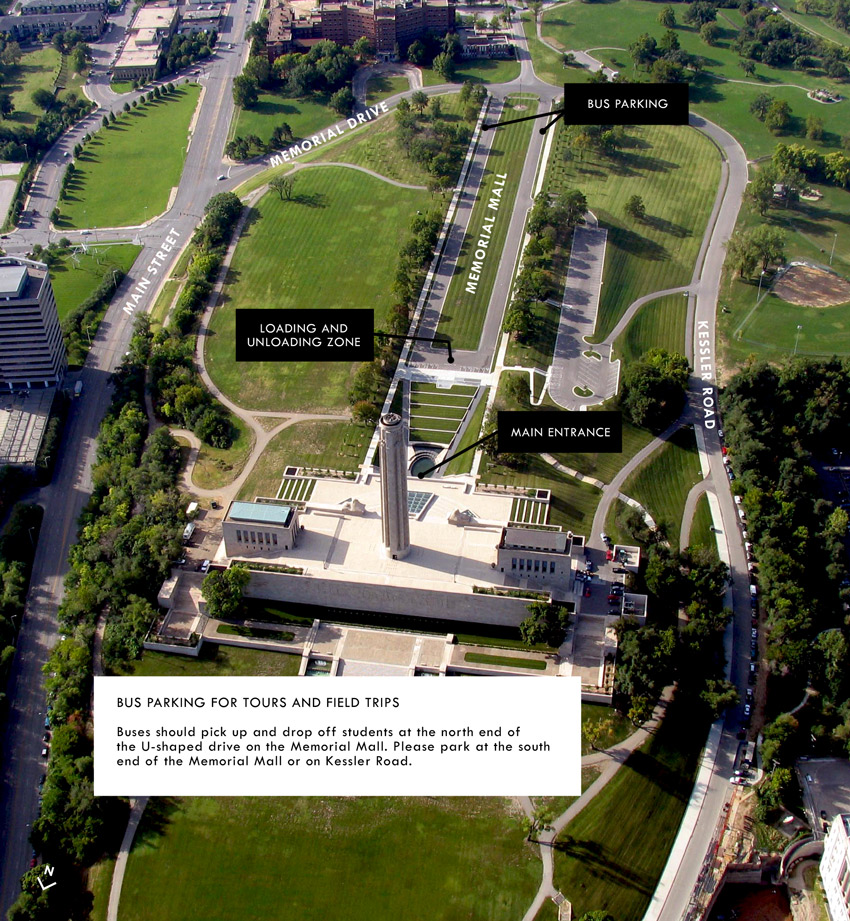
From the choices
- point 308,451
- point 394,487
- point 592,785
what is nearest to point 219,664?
point 394,487

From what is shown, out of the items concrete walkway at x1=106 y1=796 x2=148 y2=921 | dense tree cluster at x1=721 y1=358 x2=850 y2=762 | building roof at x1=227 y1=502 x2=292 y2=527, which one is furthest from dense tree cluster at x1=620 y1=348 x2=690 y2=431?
concrete walkway at x1=106 y1=796 x2=148 y2=921

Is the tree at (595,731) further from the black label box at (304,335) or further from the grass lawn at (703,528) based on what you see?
the black label box at (304,335)

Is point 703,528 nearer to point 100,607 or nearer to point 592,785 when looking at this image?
point 592,785

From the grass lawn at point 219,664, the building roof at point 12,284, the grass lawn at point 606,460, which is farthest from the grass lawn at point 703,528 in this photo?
the building roof at point 12,284

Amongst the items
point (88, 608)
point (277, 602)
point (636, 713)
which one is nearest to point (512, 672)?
point (636, 713)

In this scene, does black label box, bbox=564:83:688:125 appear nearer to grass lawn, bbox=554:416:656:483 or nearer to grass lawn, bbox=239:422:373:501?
grass lawn, bbox=554:416:656:483

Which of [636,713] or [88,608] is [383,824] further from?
[88,608]
